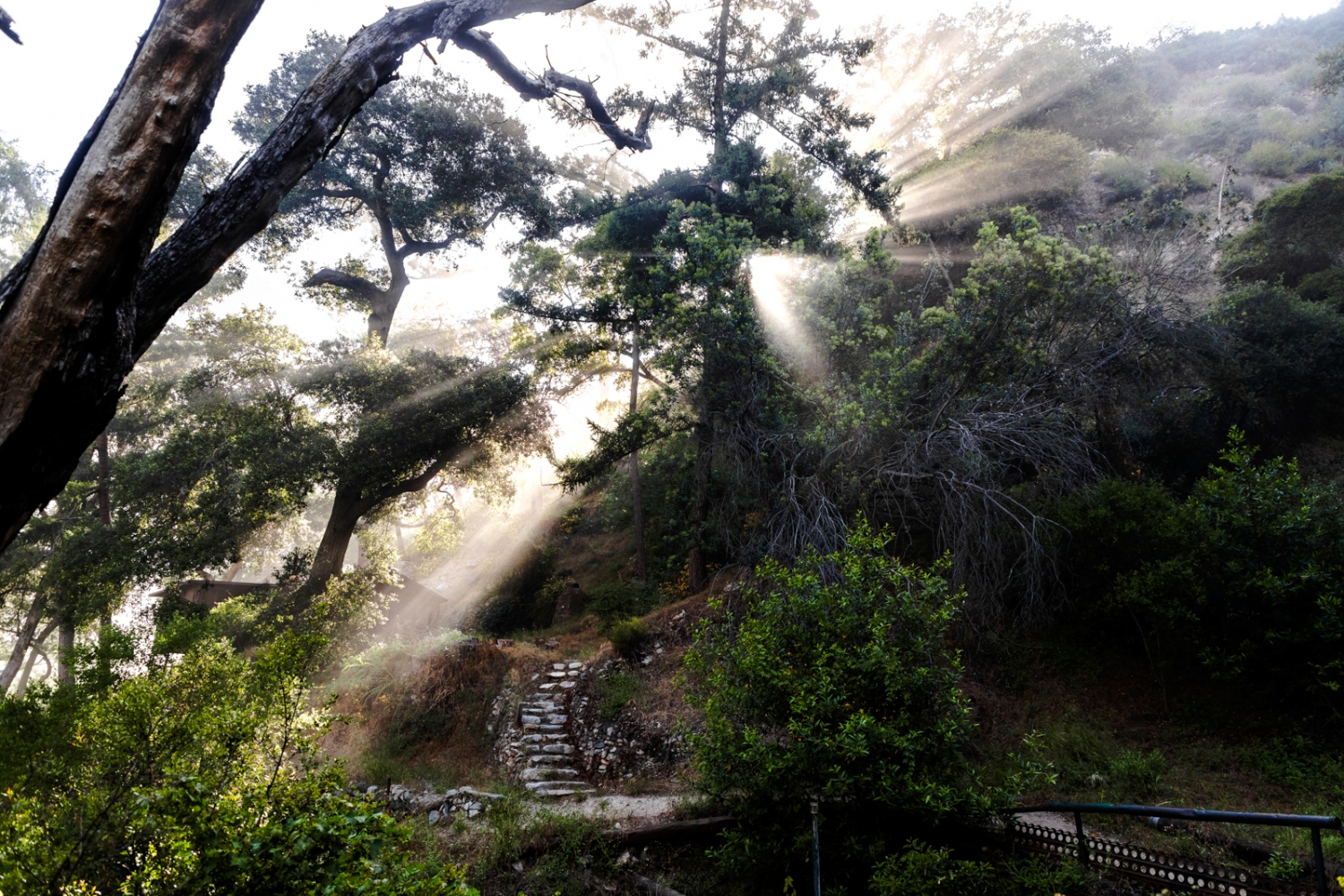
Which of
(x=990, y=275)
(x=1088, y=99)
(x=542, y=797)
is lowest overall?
(x=542, y=797)

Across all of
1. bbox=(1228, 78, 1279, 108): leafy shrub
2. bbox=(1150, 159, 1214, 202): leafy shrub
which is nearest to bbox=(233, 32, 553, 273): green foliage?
bbox=(1150, 159, 1214, 202): leafy shrub

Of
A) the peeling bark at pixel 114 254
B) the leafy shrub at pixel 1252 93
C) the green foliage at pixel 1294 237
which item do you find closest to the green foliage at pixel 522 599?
the peeling bark at pixel 114 254

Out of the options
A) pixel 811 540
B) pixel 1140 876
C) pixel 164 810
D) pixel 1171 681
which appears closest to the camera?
pixel 164 810

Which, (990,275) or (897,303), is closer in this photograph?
(990,275)

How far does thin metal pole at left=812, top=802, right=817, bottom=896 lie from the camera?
4.60 meters

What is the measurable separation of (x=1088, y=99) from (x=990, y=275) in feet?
A: 69.0

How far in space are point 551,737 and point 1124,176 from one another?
79.8ft

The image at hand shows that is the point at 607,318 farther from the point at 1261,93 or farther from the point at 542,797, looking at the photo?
the point at 1261,93

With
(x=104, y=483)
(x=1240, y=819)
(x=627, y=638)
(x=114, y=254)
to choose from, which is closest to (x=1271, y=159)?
(x=627, y=638)

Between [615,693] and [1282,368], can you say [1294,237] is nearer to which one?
[1282,368]

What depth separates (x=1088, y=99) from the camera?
26031mm

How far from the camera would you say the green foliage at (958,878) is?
15.6ft

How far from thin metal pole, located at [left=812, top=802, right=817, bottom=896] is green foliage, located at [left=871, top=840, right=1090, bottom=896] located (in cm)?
45

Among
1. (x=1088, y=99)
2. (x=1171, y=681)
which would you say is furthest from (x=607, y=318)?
(x=1088, y=99)
